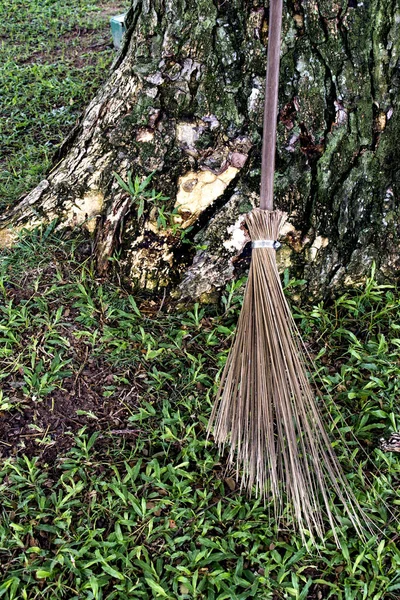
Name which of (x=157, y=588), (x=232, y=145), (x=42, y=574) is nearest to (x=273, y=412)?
(x=157, y=588)

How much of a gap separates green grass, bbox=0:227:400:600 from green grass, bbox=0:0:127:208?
938mm

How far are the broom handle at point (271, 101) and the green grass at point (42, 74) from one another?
1.54 metres

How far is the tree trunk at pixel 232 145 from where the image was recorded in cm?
219

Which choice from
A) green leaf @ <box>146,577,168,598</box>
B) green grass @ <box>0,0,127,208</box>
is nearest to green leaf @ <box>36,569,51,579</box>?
green leaf @ <box>146,577,168,598</box>

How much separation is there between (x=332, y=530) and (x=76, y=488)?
81 cm

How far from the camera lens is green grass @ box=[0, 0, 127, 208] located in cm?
342

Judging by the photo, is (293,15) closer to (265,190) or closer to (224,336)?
(265,190)

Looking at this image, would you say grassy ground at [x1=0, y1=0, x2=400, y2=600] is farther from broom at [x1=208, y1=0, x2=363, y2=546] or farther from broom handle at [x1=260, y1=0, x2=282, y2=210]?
broom handle at [x1=260, y1=0, x2=282, y2=210]

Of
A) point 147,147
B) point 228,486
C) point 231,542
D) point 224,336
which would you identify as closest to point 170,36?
point 147,147

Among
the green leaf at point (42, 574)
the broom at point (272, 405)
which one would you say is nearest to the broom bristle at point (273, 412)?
the broom at point (272, 405)

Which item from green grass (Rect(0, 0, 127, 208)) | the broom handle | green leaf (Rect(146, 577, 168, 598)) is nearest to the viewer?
green leaf (Rect(146, 577, 168, 598))

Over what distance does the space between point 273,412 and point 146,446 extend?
46 cm

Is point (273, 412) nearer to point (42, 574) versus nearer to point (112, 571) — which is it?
point (112, 571)

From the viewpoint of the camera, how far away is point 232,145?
7.61 feet
